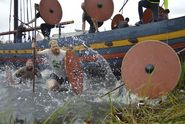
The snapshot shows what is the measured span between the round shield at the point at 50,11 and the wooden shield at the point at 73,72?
562 cm

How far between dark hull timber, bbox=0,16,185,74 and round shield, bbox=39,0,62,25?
3.01 ft

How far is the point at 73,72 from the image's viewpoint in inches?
391

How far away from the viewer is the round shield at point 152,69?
693cm

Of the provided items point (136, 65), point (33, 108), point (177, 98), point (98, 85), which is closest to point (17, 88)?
point (98, 85)

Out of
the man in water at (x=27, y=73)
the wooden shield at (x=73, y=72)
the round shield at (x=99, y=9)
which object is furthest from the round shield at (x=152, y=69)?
the round shield at (x=99, y=9)

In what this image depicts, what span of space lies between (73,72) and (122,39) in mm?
2125

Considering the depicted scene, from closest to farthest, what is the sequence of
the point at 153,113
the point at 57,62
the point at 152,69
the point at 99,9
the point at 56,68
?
the point at 153,113 → the point at 152,69 → the point at 57,62 → the point at 56,68 → the point at 99,9

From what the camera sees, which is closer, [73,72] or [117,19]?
[73,72]

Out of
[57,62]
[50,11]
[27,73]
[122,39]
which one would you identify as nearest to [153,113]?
[57,62]

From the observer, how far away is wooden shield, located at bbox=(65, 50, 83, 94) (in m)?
9.91

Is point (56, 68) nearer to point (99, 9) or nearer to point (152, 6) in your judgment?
point (152, 6)

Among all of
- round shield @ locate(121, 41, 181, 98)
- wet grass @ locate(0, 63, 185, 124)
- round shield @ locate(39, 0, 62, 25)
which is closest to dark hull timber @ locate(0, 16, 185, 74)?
round shield @ locate(39, 0, 62, 25)

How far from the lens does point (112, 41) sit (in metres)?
11.9

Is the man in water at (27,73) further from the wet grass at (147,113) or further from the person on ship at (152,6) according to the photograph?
the wet grass at (147,113)
